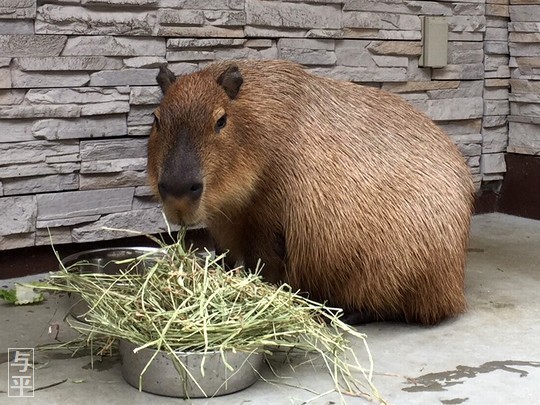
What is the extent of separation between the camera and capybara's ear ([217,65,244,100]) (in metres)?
2.92

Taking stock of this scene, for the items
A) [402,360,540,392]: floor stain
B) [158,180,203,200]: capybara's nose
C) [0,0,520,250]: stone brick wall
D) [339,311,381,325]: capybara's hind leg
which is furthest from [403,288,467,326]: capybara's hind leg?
[0,0,520,250]: stone brick wall

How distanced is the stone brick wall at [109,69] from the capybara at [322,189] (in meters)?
0.84

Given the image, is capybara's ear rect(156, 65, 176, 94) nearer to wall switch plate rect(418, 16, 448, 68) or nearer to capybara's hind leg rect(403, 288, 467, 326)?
capybara's hind leg rect(403, 288, 467, 326)

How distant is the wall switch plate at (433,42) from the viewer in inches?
188

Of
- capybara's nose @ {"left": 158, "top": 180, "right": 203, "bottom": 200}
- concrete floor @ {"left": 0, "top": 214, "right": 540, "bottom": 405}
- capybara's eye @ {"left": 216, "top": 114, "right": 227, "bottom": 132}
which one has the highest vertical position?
capybara's eye @ {"left": 216, "top": 114, "right": 227, "bottom": 132}

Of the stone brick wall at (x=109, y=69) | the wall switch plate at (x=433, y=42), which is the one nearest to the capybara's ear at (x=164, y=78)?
the stone brick wall at (x=109, y=69)

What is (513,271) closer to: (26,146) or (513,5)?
(513,5)

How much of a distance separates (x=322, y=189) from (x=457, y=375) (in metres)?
0.79

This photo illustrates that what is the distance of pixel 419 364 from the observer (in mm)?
2807

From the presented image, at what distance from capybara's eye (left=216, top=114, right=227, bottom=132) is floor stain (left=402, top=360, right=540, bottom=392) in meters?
1.02

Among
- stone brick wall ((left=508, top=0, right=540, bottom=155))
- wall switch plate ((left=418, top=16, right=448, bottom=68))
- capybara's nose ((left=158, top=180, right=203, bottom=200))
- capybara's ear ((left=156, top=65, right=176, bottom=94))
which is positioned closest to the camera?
capybara's nose ((left=158, top=180, right=203, bottom=200))

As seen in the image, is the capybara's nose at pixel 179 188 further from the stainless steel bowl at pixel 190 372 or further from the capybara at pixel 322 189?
the stainless steel bowl at pixel 190 372

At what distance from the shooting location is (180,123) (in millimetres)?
2826

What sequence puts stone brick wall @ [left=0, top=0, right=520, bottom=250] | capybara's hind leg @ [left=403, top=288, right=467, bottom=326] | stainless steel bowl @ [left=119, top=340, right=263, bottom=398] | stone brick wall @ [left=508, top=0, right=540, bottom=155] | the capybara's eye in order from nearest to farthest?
stainless steel bowl @ [left=119, top=340, right=263, bottom=398] < the capybara's eye < capybara's hind leg @ [left=403, top=288, right=467, bottom=326] < stone brick wall @ [left=0, top=0, right=520, bottom=250] < stone brick wall @ [left=508, top=0, right=540, bottom=155]
